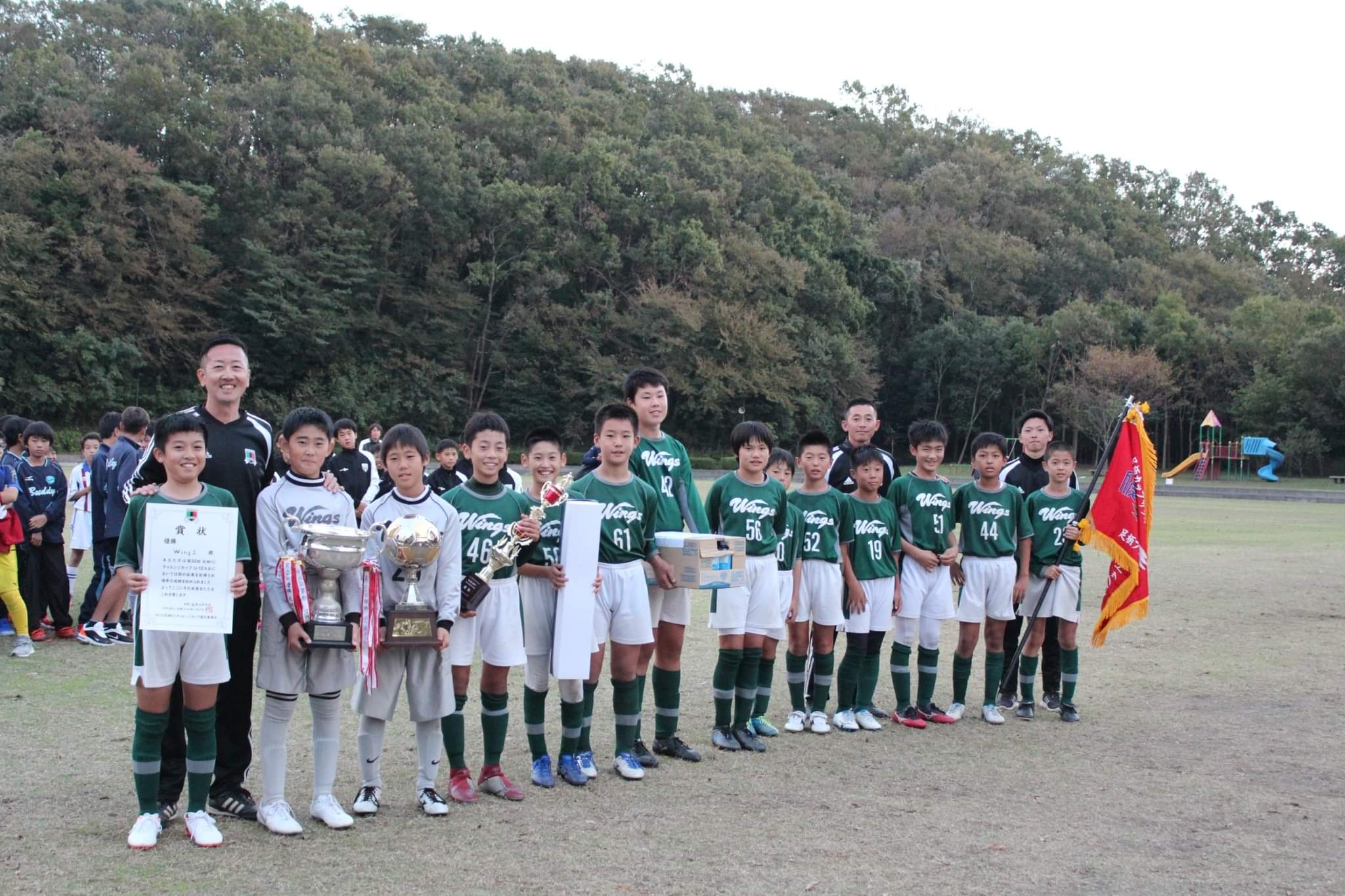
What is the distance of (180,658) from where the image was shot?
15.0 feet

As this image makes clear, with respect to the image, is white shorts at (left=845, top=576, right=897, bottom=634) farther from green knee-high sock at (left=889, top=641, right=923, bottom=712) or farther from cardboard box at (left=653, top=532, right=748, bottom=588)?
cardboard box at (left=653, top=532, right=748, bottom=588)

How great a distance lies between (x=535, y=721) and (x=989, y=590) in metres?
3.31

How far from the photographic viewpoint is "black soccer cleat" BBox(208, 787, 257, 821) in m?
4.83

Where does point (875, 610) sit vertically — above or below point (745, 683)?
above

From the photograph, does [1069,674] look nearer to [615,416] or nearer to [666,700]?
[666,700]

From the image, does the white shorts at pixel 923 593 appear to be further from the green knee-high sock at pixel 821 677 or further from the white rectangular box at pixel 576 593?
the white rectangular box at pixel 576 593

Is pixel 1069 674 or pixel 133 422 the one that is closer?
pixel 1069 674

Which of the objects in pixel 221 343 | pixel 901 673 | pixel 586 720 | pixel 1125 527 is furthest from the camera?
pixel 1125 527

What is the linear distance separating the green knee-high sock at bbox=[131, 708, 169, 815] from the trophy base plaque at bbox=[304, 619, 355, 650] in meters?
0.62

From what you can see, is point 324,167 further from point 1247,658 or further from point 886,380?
point 1247,658

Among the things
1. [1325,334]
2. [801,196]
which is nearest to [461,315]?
[801,196]

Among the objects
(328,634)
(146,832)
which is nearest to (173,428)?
(328,634)

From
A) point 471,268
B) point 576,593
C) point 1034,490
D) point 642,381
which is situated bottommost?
point 576,593

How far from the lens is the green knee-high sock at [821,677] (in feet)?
22.7
